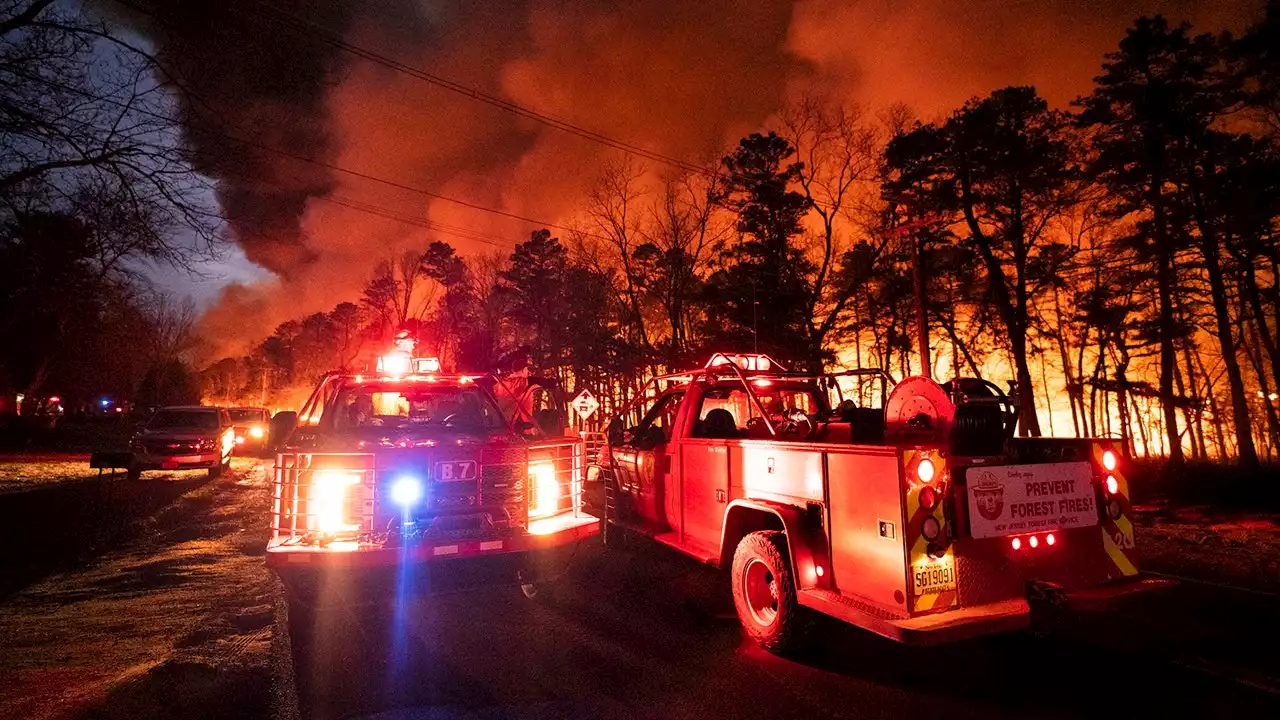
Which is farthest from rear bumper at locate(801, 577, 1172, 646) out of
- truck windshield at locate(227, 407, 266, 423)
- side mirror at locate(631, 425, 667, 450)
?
truck windshield at locate(227, 407, 266, 423)

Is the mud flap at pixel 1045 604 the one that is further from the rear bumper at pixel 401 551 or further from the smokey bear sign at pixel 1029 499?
the rear bumper at pixel 401 551

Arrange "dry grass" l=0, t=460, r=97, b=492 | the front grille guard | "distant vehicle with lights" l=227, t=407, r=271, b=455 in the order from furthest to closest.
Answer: "distant vehicle with lights" l=227, t=407, r=271, b=455 → "dry grass" l=0, t=460, r=97, b=492 → the front grille guard

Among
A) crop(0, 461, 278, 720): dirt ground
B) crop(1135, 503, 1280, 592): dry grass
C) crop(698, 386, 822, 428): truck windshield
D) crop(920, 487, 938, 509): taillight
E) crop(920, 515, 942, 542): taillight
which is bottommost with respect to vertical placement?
crop(1135, 503, 1280, 592): dry grass

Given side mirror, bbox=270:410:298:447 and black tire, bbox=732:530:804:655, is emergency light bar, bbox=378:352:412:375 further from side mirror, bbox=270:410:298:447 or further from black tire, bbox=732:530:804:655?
black tire, bbox=732:530:804:655

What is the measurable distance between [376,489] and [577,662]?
1.94 m

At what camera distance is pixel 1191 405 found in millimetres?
22953

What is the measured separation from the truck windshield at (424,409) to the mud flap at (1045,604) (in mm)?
4876

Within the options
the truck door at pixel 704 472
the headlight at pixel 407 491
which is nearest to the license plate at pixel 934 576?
the truck door at pixel 704 472

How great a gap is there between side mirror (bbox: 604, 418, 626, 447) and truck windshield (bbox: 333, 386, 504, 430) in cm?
135

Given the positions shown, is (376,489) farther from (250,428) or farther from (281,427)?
(250,428)

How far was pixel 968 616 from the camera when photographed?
376 cm

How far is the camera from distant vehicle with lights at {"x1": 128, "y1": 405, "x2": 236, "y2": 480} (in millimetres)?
17234

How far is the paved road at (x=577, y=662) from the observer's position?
4.01 metres

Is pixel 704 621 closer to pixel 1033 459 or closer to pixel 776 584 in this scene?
pixel 776 584
